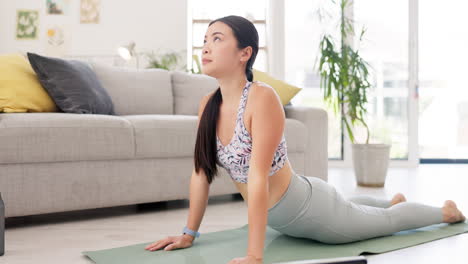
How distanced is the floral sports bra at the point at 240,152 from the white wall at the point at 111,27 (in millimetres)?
4377

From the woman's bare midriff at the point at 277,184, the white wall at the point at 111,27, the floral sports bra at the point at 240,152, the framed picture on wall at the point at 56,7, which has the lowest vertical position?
the woman's bare midriff at the point at 277,184

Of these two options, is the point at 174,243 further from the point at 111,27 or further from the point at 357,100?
the point at 111,27

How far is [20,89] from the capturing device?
95.2 inches

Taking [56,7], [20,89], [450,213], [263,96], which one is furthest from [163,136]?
[56,7]

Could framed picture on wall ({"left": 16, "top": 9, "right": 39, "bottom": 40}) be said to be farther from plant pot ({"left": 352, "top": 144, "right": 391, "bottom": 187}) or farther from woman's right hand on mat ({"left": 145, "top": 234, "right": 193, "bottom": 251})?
woman's right hand on mat ({"left": 145, "top": 234, "right": 193, "bottom": 251})

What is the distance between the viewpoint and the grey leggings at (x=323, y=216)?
1.58 meters

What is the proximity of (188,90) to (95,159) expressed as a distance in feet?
4.21

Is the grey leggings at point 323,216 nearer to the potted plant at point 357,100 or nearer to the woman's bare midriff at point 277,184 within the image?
the woman's bare midriff at point 277,184

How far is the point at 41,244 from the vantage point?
1.76 meters

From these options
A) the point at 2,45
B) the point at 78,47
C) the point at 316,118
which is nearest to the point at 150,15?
the point at 78,47

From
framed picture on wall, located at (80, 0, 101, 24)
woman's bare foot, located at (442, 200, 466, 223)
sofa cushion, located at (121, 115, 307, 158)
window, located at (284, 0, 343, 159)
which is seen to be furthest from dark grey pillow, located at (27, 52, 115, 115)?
window, located at (284, 0, 343, 159)

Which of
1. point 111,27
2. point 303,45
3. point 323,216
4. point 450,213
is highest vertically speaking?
point 111,27

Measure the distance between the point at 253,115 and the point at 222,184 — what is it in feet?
4.64

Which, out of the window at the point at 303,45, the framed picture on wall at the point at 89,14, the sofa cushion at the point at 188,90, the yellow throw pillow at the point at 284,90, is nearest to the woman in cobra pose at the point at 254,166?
the yellow throw pillow at the point at 284,90
